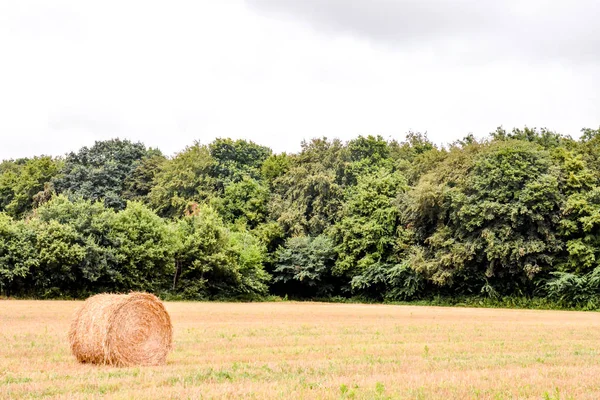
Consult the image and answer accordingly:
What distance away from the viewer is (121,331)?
14359 mm

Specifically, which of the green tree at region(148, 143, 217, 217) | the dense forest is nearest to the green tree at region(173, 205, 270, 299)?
the dense forest

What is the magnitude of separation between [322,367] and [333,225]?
48514mm

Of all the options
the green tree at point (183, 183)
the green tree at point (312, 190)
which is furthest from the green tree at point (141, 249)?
the green tree at point (183, 183)

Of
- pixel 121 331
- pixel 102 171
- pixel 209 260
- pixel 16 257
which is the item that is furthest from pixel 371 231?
pixel 121 331

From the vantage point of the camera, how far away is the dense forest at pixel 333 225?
150 feet

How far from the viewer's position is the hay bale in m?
14.1

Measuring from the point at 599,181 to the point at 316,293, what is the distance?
27058 millimetres

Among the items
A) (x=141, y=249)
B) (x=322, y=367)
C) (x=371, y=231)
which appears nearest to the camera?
(x=322, y=367)

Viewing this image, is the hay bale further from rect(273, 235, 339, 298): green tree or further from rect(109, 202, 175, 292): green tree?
rect(273, 235, 339, 298): green tree

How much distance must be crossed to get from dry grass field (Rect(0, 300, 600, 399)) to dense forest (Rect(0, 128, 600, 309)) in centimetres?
2424

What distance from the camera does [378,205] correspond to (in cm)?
5778

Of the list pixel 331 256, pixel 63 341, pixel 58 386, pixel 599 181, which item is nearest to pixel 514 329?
pixel 63 341

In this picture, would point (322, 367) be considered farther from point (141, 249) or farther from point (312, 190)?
point (312, 190)

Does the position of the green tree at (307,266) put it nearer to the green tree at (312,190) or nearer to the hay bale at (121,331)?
the green tree at (312,190)
